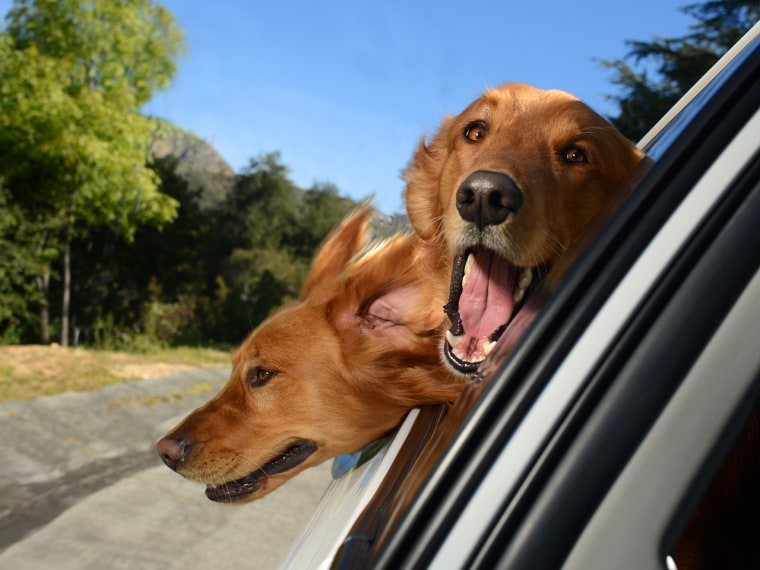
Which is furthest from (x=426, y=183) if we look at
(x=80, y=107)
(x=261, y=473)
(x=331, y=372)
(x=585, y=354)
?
(x=80, y=107)

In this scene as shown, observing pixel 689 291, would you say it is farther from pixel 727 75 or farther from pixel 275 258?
pixel 275 258

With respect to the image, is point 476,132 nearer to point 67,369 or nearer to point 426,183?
point 426,183

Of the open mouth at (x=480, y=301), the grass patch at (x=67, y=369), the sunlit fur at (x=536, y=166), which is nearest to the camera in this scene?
the open mouth at (x=480, y=301)

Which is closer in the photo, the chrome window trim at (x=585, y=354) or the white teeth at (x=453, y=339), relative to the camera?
the chrome window trim at (x=585, y=354)

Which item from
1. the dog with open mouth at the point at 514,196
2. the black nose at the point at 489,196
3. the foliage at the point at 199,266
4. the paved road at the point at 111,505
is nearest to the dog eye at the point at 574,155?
the dog with open mouth at the point at 514,196

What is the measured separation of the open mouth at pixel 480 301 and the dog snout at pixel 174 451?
943 mm

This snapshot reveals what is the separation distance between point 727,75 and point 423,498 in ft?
2.23

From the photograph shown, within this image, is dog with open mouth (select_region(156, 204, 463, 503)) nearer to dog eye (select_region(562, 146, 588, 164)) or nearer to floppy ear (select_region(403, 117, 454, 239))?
floppy ear (select_region(403, 117, 454, 239))

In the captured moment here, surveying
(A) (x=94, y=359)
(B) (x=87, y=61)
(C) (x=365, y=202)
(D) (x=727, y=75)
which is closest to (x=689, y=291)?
(D) (x=727, y=75)

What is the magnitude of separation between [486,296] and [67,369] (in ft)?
32.8

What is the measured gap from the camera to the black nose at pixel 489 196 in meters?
1.65

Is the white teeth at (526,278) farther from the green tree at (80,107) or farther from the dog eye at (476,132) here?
the green tree at (80,107)

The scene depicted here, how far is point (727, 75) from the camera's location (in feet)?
3.13

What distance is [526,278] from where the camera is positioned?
1.78 m
